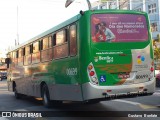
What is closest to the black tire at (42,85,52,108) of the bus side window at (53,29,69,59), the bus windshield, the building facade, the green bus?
the green bus

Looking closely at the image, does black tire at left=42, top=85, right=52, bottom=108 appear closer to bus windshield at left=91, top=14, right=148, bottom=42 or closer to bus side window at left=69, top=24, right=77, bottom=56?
bus side window at left=69, top=24, right=77, bottom=56

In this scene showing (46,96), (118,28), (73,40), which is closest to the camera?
(118,28)

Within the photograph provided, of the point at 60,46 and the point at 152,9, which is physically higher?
the point at 152,9

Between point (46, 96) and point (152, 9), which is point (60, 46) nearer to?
point (46, 96)

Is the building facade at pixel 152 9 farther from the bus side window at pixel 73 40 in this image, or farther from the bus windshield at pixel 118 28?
the bus side window at pixel 73 40

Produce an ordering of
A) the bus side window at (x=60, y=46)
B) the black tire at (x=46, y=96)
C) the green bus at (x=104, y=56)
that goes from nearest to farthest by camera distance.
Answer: the green bus at (x=104, y=56) → the bus side window at (x=60, y=46) → the black tire at (x=46, y=96)

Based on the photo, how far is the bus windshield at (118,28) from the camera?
10.3m

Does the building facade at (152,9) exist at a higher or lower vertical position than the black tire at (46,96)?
higher

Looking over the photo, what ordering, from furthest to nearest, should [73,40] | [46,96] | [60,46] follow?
[46,96] < [60,46] < [73,40]

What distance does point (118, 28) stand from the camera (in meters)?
10.5

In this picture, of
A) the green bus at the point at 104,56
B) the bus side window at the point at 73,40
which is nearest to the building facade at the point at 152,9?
the green bus at the point at 104,56

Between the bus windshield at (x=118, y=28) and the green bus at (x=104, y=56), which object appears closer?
the green bus at (x=104, y=56)

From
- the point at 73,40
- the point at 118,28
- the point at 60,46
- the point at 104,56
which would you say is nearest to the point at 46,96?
the point at 60,46

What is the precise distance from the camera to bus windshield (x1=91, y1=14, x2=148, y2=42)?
10.3 m
